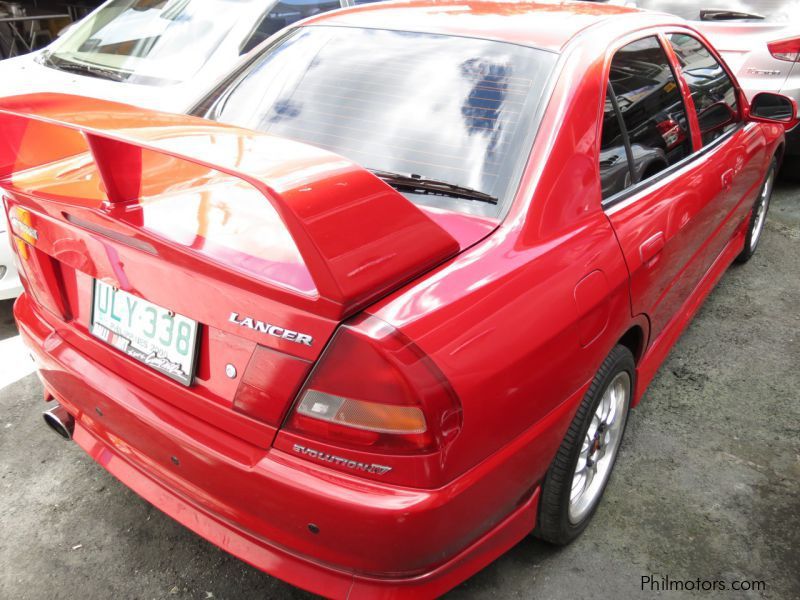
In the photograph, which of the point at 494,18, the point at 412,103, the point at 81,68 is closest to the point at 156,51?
the point at 81,68

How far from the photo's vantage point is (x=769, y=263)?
450 cm

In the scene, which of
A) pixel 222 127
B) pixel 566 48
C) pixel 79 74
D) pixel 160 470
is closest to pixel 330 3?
pixel 79 74

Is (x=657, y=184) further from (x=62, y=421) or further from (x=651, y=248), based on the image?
(x=62, y=421)

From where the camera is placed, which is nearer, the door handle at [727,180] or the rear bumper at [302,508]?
the rear bumper at [302,508]

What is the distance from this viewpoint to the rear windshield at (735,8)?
5.62 meters

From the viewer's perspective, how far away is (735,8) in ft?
19.3

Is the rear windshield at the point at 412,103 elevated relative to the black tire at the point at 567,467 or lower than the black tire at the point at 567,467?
elevated

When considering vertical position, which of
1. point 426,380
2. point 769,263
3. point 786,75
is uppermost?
point 426,380

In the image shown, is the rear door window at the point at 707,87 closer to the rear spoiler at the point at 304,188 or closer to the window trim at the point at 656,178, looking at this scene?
the window trim at the point at 656,178

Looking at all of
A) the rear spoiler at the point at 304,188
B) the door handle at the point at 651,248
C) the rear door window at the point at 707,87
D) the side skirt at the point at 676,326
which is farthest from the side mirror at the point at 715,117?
the rear spoiler at the point at 304,188

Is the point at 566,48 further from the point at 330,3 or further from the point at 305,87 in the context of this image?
the point at 330,3

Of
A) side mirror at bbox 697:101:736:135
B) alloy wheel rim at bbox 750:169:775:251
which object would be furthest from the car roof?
alloy wheel rim at bbox 750:169:775:251

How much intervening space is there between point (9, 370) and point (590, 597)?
267 cm

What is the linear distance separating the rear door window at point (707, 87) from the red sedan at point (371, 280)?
14.8 inches
